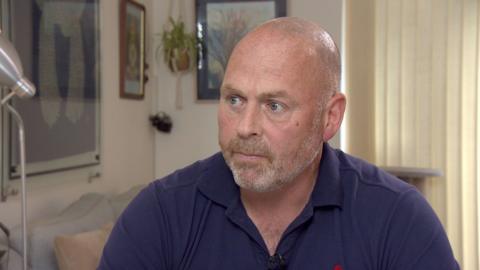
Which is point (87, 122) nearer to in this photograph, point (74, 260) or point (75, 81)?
point (75, 81)

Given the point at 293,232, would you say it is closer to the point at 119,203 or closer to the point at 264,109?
the point at 264,109

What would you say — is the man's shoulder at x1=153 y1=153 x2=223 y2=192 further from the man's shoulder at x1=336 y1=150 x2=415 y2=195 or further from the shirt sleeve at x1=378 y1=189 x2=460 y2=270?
the shirt sleeve at x1=378 y1=189 x2=460 y2=270

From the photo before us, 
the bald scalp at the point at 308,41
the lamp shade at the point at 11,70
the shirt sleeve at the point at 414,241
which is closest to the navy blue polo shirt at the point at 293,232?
the shirt sleeve at the point at 414,241

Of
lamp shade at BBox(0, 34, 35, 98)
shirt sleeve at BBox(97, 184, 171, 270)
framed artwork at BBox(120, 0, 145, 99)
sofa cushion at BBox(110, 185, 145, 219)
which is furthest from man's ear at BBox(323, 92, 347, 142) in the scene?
framed artwork at BBox(120, 0, 145, 99)

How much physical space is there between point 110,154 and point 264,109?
92.2 inches

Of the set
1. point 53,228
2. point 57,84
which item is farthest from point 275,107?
point 57,84

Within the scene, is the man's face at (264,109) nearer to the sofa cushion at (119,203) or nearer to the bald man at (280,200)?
the bald man at (280,200)

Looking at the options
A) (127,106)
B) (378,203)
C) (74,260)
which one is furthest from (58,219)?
(378,203)

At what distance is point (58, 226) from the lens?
2.26 metres

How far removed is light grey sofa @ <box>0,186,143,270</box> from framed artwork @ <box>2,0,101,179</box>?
0.22m

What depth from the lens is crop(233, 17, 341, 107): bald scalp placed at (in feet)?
3.71

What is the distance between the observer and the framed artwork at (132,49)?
3449 millimetres

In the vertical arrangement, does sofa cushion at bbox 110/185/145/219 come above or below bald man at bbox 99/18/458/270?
below

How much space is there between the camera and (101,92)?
10.4 feet
